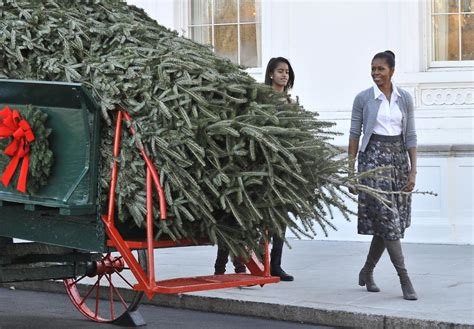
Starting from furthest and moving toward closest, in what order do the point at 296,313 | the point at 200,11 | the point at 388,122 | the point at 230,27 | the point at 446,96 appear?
the point at 200,11, the point at 230,27, the point at 446,96, the point at 388,122, the point at 296,313

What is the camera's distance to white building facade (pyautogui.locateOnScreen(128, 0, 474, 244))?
1174cm

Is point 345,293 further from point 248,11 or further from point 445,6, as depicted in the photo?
point 248,11

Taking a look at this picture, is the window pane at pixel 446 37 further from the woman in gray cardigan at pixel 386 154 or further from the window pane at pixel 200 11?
the woman in gray cardigan at pixel 386 154

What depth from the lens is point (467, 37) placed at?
12.1 metres

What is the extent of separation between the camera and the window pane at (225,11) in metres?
A: 13.2

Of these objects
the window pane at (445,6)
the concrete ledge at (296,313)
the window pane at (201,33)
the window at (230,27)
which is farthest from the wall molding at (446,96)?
the concrete ledge at (296,313)

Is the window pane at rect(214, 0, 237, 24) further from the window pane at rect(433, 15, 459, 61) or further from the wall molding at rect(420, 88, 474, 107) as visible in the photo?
the wall molding at rect(420, 88, 474, 107)

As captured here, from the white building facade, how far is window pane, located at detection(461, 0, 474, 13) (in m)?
0.01

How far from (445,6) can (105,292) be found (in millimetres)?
5544

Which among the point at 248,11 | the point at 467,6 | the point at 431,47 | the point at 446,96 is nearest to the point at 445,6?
the point at 467,6

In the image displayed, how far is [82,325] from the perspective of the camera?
7.95m

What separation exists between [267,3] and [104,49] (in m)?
6.51

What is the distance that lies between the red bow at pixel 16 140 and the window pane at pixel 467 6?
282 inches

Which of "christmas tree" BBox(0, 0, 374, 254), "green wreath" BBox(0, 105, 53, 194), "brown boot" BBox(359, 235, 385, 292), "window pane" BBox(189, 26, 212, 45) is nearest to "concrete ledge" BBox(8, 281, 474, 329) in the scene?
"brown boot" BBox(359, 235, 385, 292)
